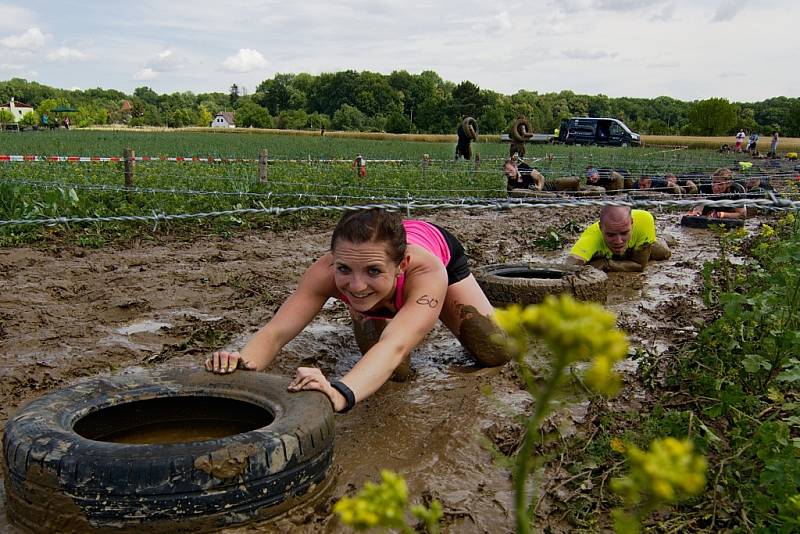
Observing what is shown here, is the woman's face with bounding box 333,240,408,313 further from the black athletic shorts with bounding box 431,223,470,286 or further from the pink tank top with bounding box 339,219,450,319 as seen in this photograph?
the black athletic shorts with bounding box 431,223,470,286

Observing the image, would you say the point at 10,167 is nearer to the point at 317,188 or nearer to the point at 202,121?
the point at 317,188

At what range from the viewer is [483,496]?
10.4 feet

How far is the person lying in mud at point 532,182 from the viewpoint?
15526 mm

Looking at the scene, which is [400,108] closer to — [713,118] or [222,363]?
[713,118]

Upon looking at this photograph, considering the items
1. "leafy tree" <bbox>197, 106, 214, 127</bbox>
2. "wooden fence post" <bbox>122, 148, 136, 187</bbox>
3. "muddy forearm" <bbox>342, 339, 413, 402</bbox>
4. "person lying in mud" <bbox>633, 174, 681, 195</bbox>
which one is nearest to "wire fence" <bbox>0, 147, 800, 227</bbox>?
"wooden fence post" <bbox>122, 148, 136, 187</bbox>

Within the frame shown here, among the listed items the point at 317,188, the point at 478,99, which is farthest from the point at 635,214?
the point at 478,99

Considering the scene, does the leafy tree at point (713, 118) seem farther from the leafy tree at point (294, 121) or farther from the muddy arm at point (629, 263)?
the muddy arm at point (629, 263)

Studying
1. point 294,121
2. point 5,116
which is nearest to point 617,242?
point 294,121

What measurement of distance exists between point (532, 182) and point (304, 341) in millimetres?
11686

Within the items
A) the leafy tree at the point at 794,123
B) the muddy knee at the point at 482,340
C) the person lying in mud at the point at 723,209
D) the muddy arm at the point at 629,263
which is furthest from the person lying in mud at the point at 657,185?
the leafy tree at the point at 794,123

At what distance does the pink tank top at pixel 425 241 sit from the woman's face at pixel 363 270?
11.3 inches

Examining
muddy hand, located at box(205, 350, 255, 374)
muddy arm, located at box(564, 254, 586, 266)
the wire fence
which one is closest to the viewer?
muddy hand, located at box(205, 350, 255, 374)

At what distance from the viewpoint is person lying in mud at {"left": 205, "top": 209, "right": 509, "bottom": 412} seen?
3445 millimetres

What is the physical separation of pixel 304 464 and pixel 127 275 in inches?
198
